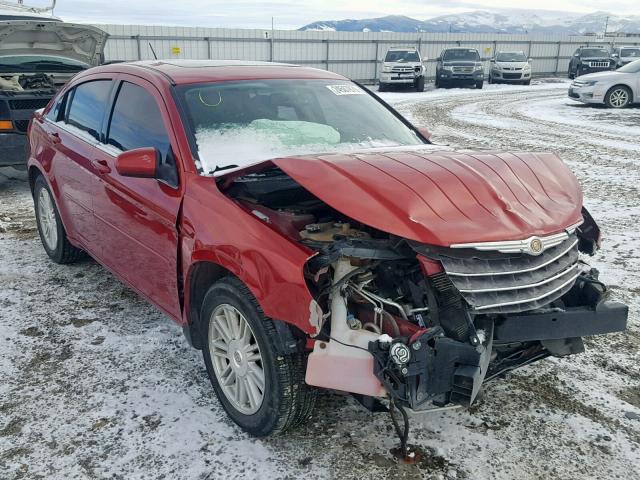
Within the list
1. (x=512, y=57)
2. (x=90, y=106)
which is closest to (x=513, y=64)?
(x=512, y=57)

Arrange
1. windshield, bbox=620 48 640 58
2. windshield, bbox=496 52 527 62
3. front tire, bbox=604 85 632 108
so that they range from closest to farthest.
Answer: front tire, bbox=604 85 632 108, windshield, bbox=496 52 527 62, windshield, bbox=620 48 640 58

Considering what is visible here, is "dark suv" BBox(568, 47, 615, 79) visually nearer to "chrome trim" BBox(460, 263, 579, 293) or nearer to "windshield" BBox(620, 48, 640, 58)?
"windshield" BBox(620, 48, 640, 58)

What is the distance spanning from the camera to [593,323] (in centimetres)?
276

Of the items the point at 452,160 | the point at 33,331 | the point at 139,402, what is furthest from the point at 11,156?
the point at 452,160

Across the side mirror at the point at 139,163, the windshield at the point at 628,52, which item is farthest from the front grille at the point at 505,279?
the windshield at the point at 628,52

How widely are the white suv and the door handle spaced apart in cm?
2104

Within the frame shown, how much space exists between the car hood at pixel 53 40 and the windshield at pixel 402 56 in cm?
1668

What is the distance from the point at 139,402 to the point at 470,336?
5.86 feet

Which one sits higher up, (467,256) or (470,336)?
(467,256)

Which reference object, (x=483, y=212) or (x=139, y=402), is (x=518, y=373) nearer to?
(x=483, y=212)

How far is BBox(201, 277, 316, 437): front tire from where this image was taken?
8.73ft

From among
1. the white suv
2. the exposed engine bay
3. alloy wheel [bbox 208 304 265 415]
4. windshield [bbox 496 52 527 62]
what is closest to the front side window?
the exposed engine bay

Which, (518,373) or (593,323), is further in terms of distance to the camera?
(518,373)

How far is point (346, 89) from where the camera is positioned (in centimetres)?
424
